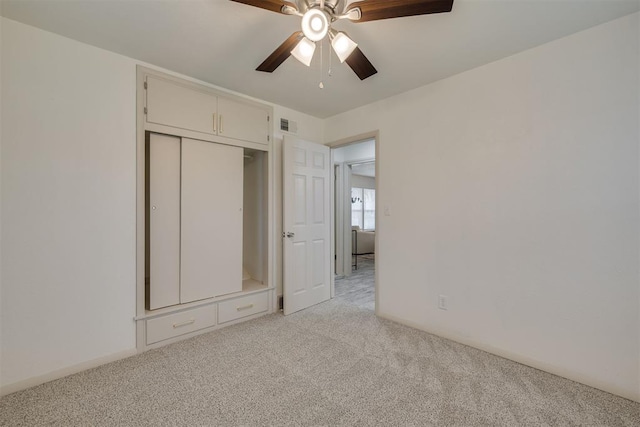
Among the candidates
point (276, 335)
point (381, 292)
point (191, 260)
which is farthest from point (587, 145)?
point (191, 260)

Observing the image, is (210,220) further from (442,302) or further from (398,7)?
(442,302)

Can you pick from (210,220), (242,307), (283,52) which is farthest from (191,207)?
(283,52)

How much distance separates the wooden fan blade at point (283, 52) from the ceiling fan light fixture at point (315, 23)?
0.17 meters

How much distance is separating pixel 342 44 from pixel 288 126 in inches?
71.1

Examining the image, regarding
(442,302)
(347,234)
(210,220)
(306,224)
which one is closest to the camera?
(442,302)

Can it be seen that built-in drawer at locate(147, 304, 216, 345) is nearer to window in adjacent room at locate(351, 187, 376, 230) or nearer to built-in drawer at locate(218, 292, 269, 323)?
built-in drawer at locate(218, 292, 269, 323)

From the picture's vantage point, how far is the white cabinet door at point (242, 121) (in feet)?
8.82

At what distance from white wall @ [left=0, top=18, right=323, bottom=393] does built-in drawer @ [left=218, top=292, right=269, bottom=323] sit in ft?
2.46

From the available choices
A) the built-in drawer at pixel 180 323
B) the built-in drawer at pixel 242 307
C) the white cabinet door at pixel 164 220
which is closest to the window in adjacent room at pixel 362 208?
the built-in drawer at pixel 242 307

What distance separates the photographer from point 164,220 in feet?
7.88

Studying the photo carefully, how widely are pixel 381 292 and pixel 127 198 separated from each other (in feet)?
8.52

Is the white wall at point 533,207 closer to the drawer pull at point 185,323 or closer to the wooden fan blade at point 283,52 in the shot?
the wooden fan blade at point 283,52

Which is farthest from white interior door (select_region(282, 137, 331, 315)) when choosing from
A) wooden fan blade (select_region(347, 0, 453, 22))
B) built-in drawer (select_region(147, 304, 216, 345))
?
wooden fan blade (select_region(347, 0, 453, 22))

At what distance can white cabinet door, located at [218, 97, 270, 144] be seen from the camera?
2689 millimetres
